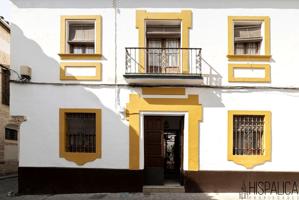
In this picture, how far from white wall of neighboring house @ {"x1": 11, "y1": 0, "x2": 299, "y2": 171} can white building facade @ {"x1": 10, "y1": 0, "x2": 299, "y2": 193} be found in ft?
0.10

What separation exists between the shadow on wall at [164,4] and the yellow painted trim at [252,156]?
3.24 metres

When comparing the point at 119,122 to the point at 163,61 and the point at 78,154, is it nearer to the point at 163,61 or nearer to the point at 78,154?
the point at 78,154

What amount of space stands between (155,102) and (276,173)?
4133 millimetres

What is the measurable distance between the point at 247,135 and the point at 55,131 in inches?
228

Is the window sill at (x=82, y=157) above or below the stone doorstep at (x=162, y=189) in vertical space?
above

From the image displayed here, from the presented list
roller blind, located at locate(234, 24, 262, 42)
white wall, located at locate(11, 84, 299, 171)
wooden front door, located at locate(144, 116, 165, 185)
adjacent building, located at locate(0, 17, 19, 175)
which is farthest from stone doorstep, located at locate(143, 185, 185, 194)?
adjacent building, located at locate(0, 17, 19, 175)

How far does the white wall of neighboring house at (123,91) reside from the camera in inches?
403

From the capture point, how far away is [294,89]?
33.6 feet

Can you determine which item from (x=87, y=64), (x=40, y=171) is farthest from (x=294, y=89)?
(x=40, y=171)

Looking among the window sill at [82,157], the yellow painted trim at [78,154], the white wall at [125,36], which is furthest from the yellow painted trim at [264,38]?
the window sill at [82,157]

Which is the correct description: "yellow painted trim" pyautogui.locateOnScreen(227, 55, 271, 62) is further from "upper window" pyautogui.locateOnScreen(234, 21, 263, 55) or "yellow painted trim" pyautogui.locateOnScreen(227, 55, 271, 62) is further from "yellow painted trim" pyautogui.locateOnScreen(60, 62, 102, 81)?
"yellow painted trim" pyautogui.locateOnScreen(60, 62, 102, 81)

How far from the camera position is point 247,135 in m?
10.4

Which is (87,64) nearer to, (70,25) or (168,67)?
(70,25)

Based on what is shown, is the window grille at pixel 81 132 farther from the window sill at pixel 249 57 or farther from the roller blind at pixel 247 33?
the roller blind at pixel 247 33
